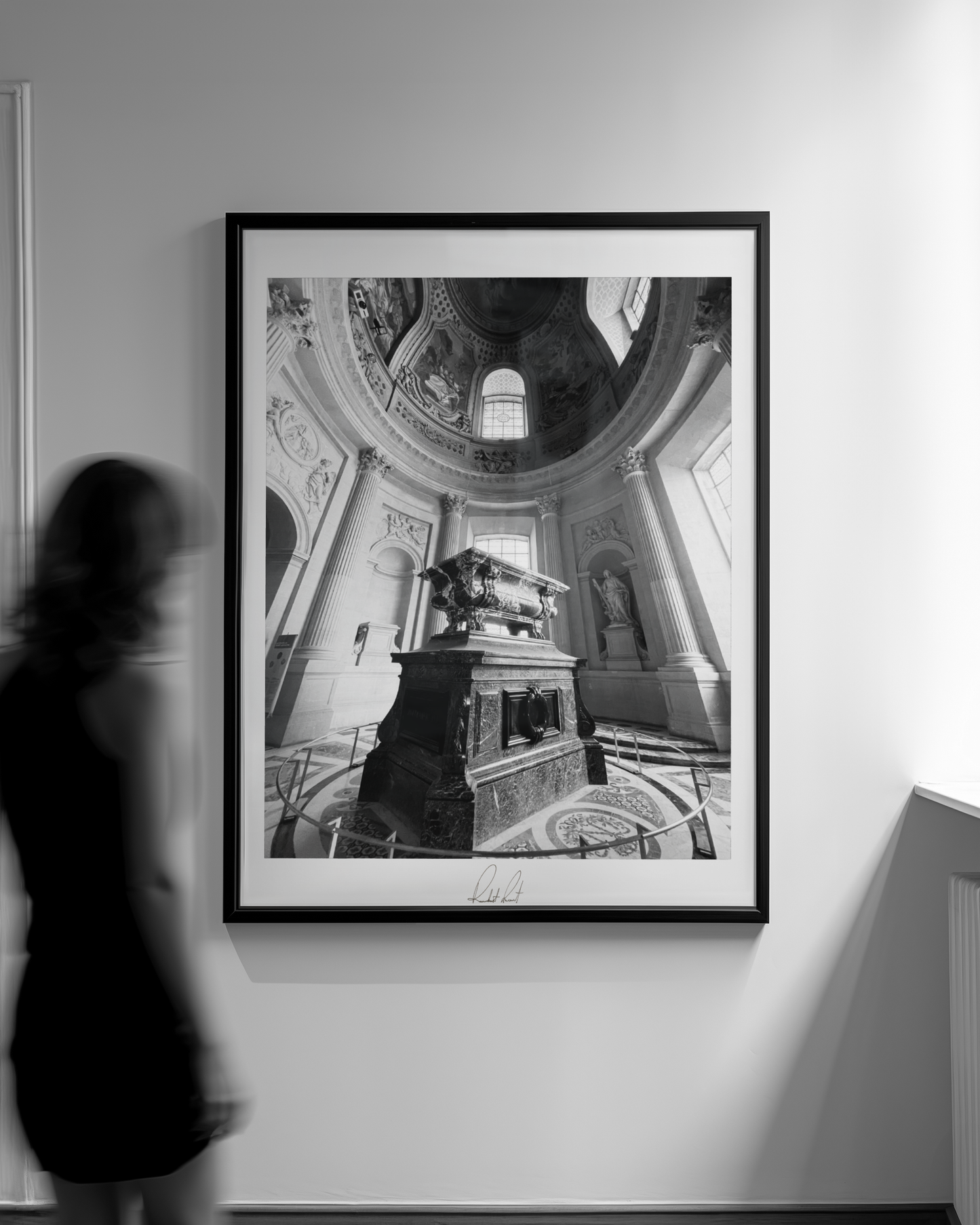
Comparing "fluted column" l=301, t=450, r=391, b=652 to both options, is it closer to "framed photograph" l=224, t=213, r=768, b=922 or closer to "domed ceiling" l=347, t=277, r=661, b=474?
"framed photograph" l=224, t=213, r=768, b=922

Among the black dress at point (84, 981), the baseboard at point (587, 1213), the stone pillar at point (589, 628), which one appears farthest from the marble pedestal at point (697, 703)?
the black dress at point (84, 981)

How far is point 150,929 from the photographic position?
2.96 ft

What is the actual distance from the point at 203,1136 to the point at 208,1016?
5.7 inches

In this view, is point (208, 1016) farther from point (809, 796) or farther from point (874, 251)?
point (874, 251)

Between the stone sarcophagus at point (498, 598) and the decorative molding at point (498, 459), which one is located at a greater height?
the decorative molding at point (498, 459)

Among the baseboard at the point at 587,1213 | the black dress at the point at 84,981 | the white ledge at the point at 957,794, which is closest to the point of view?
the black dress at the point at 84,981

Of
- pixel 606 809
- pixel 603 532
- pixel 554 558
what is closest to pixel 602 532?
pixel 603 532

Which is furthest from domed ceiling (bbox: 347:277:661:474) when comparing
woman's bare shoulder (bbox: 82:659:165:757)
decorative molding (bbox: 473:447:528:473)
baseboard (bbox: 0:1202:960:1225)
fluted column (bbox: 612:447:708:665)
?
baseboard (bbox: 0:1202:960:1225)

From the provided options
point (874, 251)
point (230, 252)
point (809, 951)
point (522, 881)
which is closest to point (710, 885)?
point (809, 951)

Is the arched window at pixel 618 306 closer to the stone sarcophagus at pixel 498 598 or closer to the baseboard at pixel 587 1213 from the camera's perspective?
the stone sarcophagus at pixel 498 598

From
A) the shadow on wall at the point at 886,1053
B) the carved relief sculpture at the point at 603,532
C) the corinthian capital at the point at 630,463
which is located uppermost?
the corinthian capital at the point at 630,463

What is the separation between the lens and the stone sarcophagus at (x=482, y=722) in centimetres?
164

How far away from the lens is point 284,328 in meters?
1.67
